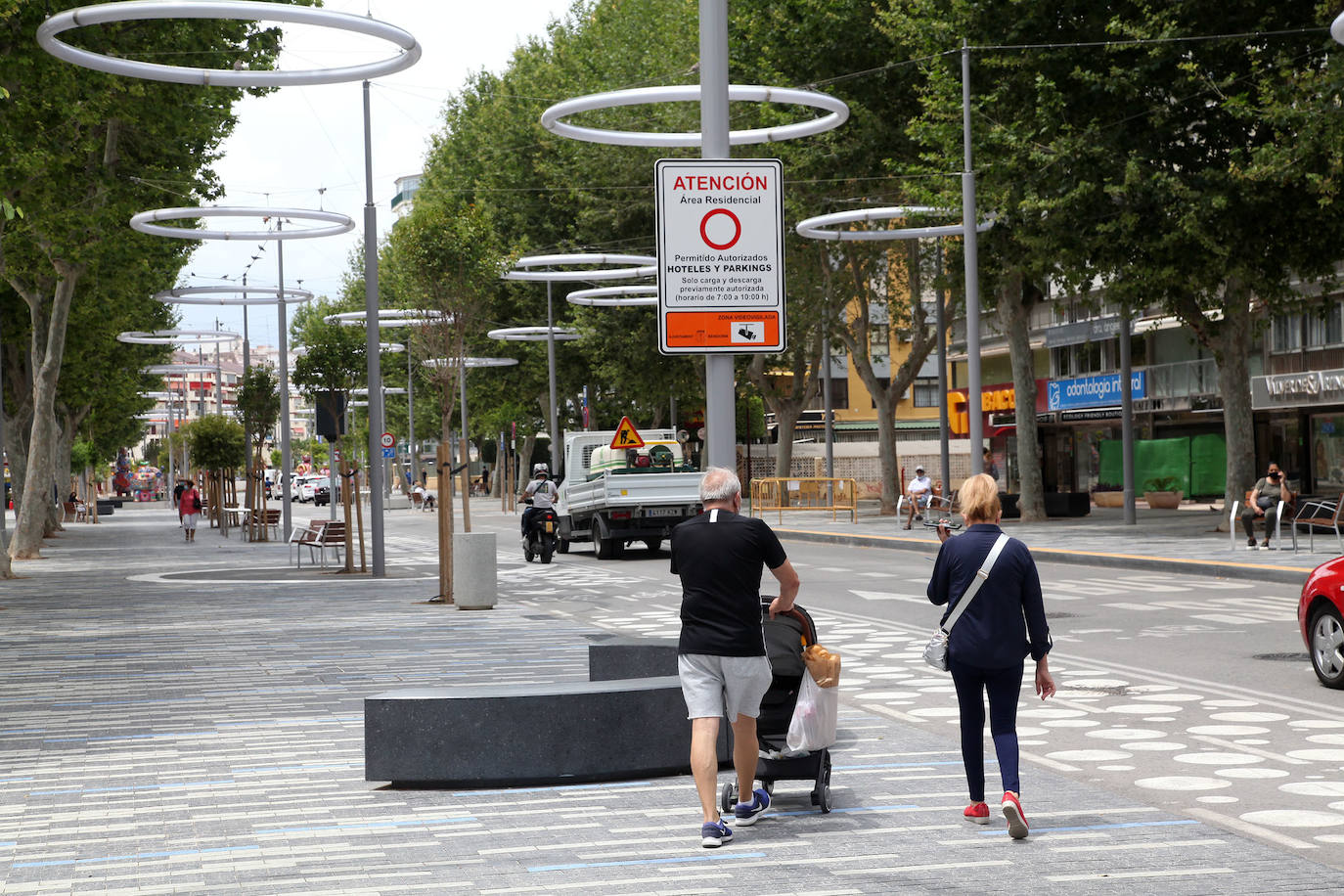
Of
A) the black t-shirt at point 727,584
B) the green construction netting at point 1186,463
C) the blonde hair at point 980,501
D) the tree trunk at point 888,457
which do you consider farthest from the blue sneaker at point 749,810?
the green construction netting at point 1186,463

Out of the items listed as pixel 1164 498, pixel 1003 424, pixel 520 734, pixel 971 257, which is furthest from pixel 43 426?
pixel 1003 424

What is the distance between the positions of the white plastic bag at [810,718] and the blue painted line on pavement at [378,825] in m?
1.55

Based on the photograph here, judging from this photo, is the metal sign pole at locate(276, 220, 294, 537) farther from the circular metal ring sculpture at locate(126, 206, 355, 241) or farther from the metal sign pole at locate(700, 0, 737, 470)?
the metal sign pole at locate(700, 0, 737, 470)

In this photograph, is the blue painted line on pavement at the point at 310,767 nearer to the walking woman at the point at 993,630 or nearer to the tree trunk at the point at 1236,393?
the walking woman at the point at 993,630

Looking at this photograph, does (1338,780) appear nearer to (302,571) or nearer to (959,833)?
(959,833)

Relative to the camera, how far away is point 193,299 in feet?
138

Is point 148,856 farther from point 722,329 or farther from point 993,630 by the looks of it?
point 993,630

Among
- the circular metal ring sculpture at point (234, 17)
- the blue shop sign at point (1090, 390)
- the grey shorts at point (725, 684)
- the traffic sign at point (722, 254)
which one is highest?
the circular metal ring sculpture at point (234, 17)

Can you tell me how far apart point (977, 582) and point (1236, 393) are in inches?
941

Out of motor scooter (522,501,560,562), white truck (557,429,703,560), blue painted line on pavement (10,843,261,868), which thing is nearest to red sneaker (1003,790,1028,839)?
blue painted line on pavement (10,843,261,868)

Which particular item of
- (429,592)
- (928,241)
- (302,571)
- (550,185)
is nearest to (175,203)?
(302,571)

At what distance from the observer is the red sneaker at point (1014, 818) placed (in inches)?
257

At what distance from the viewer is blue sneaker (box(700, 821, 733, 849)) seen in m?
6.51

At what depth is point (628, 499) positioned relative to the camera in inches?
1135
